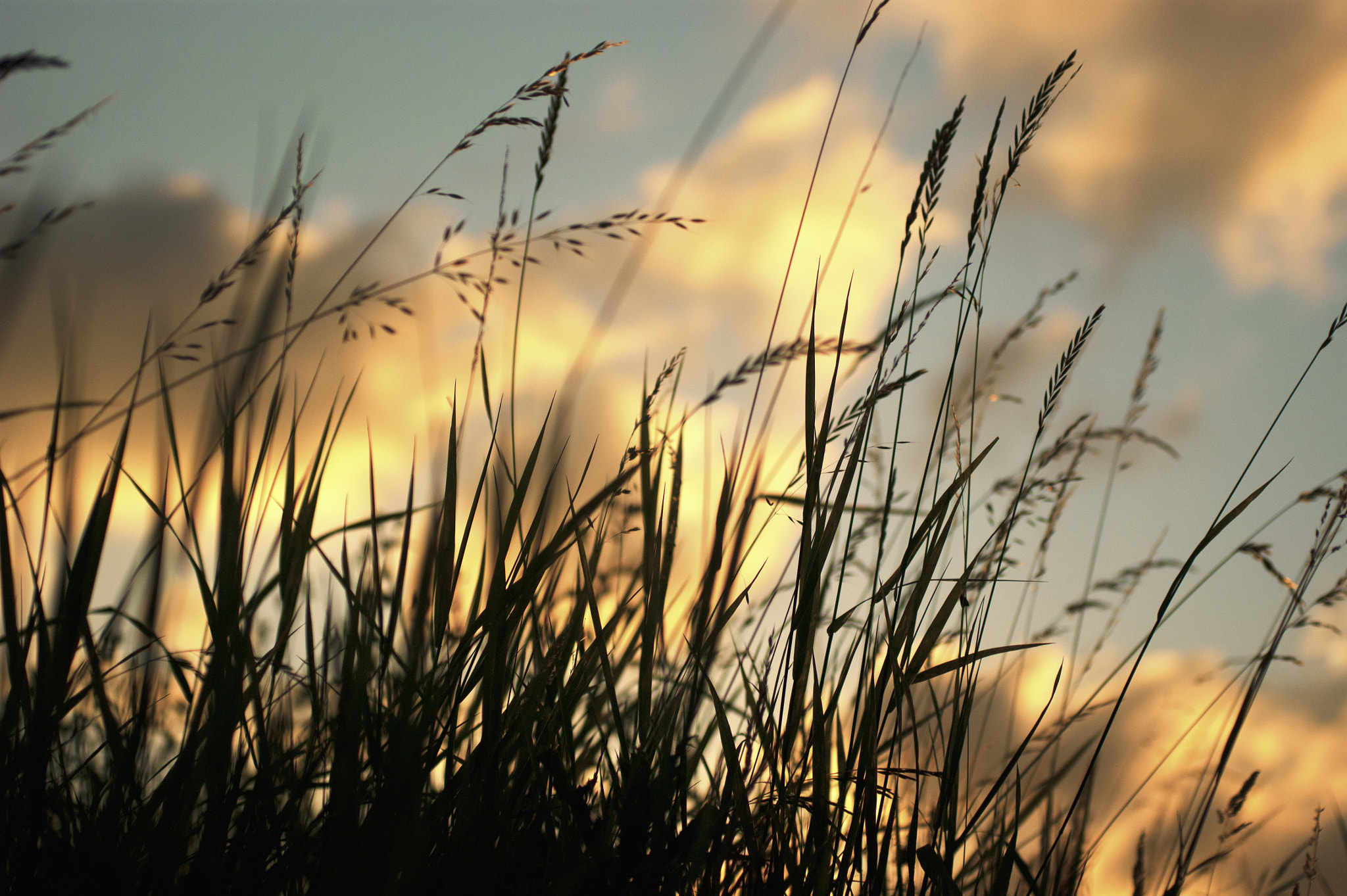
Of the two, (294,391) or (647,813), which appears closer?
(647,813)

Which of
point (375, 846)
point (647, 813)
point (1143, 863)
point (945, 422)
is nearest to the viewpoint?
point (375, 846)

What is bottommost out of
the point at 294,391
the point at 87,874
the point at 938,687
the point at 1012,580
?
the point at 87,874

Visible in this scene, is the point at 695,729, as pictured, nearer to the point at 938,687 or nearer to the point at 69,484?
the point at 938,687

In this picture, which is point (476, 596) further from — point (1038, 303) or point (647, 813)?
point (1038, 303)

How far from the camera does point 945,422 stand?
140 centimetres

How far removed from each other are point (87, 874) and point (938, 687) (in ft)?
4.09

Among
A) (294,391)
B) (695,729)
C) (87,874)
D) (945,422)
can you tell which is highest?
(945,422)

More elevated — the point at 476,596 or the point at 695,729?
the point at 476,596

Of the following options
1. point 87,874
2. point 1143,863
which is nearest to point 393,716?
point 87,874

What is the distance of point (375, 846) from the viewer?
851 mm

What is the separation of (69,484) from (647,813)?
0.86m

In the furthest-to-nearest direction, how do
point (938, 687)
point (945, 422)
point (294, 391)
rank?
point (938, 687), point (945, 422), point (294, 391)

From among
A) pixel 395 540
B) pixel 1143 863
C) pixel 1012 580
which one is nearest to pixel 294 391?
pixel 1012 580

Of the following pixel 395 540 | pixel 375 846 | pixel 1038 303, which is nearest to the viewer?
pixel 375 846
